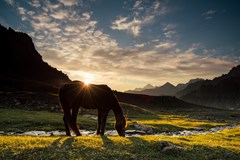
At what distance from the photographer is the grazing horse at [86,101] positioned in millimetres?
22906

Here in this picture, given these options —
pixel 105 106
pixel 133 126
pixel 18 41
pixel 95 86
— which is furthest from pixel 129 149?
pixel 18 41

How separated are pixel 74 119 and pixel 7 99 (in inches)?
2600

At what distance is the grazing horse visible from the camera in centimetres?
2291

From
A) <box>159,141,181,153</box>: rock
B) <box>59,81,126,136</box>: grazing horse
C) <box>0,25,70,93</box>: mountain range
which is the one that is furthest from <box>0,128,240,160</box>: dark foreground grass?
<box>0,25,70,93</box>: mountain range

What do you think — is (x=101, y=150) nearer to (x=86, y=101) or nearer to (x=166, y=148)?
(x=166, y=148)

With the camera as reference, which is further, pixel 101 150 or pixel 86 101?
pixel 86 101

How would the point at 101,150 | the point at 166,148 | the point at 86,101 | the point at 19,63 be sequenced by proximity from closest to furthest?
the point at 101,150 → the point at 166,148 → the point at 86,101 → the point at 19,63

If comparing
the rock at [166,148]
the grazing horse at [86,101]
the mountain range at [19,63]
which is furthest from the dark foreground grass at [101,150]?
the mountain range at [19,63]

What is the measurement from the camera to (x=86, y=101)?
2381cm

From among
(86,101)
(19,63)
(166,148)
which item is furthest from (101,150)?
(19,63)

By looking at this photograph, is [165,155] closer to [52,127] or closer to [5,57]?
[52,127]

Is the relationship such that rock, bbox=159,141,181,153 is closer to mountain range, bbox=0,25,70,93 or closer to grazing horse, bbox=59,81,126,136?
grazing horse, bbox=59,81,126,136

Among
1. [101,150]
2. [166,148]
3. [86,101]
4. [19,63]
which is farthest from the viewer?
[19,63]

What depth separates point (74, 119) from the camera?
22.4 m
